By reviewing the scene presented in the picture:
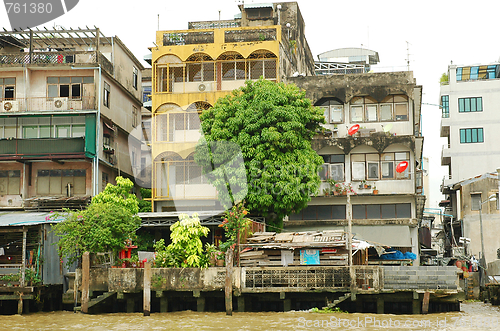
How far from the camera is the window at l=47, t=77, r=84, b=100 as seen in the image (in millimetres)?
34094

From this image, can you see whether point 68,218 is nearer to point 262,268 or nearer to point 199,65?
point 262,268

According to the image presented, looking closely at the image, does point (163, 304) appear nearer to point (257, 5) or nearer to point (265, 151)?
point (265, 151)

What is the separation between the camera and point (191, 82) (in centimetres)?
3491

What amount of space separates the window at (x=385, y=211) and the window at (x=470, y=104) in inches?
738

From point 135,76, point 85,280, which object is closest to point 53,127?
point 135,76

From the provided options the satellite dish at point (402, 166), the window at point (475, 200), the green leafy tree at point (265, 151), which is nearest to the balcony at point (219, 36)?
the green leafy tree at point (265, 151)

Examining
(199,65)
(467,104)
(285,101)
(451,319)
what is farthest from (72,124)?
(467,104)

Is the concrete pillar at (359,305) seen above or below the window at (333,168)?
below

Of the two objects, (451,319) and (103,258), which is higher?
(103,258)

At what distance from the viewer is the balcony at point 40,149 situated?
32062 millimetres

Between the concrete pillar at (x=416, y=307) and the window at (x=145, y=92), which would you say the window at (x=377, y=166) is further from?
the window at (x=145, y=92)

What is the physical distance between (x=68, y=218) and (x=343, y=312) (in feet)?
39.2

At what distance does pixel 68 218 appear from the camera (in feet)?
82.8

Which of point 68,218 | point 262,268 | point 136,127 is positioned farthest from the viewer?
point 136,127
